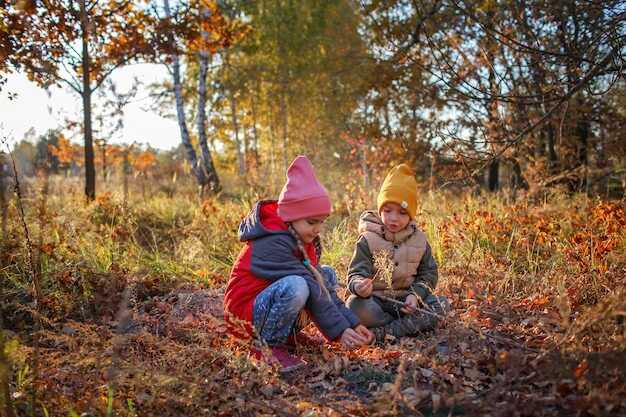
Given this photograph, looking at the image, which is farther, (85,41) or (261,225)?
(85,41)

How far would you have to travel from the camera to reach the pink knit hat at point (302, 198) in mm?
3066

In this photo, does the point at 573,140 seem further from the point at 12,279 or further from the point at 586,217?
A: the point at 12,279

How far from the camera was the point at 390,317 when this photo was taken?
363 cm

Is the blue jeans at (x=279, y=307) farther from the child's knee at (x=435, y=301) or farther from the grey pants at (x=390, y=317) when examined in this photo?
the child's knee at (x=435, y=301)

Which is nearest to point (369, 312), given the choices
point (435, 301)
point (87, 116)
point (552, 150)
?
point (435, 301)

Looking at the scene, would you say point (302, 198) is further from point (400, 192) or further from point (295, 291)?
point (400, 192)

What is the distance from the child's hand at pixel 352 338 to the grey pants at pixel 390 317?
56cm

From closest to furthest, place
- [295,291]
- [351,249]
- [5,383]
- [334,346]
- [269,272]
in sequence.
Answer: [5,383]
[295,291]
[269,272]
[334,346]
[351,249]

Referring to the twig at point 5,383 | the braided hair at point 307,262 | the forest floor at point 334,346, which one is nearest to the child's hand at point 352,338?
the forest floor at point 334,346

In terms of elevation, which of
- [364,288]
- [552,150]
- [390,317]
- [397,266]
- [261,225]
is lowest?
[390,317]

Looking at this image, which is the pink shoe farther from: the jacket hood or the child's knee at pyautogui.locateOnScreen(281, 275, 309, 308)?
the jacket hood

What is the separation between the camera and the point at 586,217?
5223 millimetres

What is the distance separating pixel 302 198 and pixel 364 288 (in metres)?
0.75

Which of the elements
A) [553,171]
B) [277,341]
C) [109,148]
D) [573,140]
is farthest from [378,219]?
[109,148]
